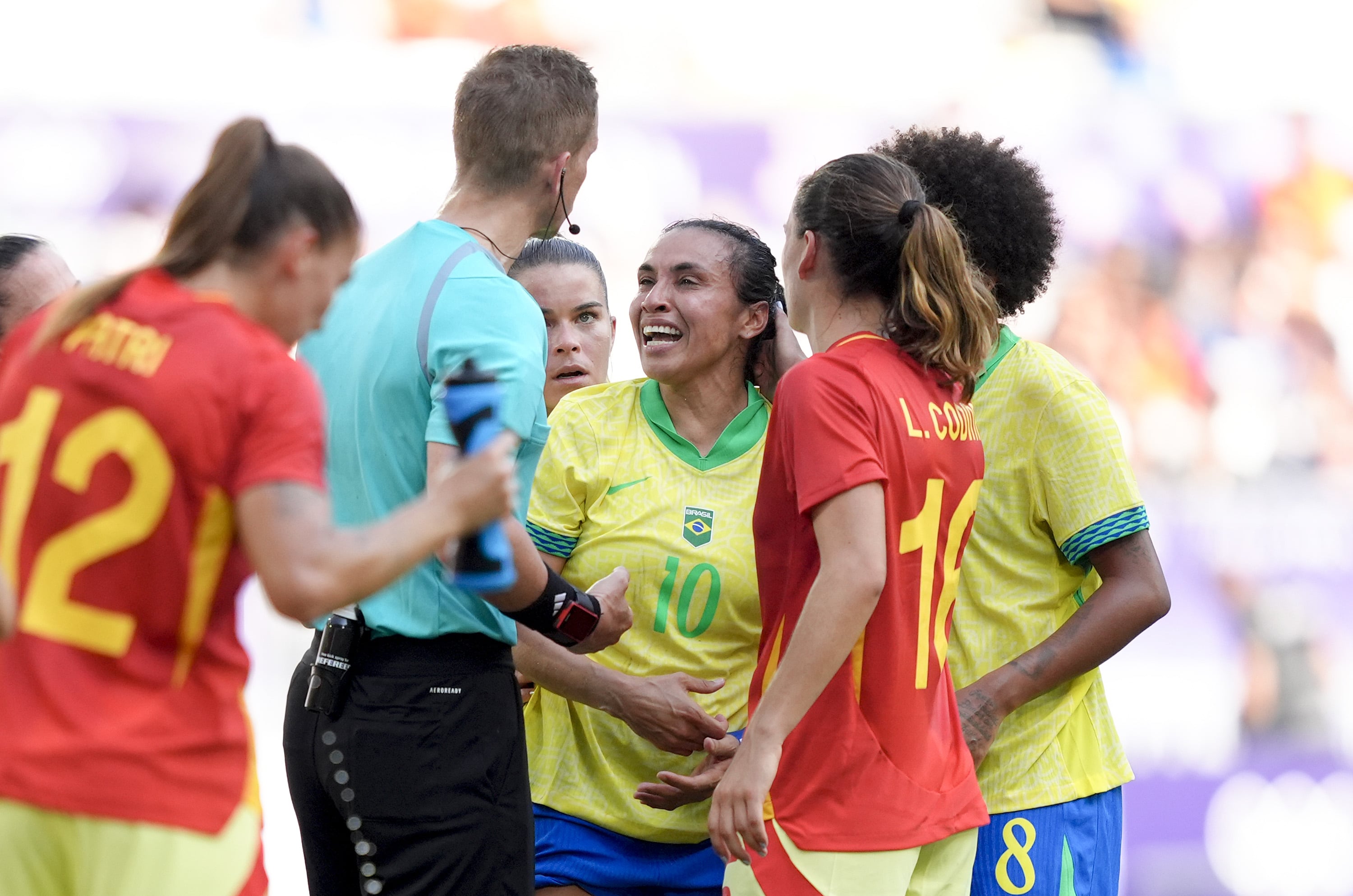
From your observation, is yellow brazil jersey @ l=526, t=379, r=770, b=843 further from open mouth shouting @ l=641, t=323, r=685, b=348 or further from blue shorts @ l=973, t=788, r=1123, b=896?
blue shorts @ l=973, t=788, r=1123, b=896

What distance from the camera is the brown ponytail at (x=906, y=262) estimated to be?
2.22 metres

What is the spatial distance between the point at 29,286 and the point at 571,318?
4.29ft

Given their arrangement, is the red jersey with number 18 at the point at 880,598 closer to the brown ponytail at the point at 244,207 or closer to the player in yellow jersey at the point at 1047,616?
the player in yellow jersey at the point at 1047,616

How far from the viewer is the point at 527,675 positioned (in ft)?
9.00

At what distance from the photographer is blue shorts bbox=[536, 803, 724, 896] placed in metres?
2.77

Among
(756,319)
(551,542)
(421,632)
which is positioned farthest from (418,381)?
(756,319)

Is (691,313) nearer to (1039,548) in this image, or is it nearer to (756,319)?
(756,319)

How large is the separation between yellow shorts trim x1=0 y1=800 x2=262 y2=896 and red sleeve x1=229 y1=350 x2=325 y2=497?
40cm

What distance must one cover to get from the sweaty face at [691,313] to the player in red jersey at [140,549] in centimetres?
141

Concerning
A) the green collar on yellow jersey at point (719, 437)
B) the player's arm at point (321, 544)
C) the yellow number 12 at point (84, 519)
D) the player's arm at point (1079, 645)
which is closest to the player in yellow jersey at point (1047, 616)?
the player's arm at point (1079, 645)

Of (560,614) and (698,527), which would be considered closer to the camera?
(560,614)

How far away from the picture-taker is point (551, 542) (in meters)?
2.81

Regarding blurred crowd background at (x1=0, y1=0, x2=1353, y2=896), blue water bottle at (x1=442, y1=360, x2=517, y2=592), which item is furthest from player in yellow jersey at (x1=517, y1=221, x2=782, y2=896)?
blurred crowd background at (x1=0, y1=0, x2=1353, y2=896)

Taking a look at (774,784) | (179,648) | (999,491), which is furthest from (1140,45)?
(179,648)
